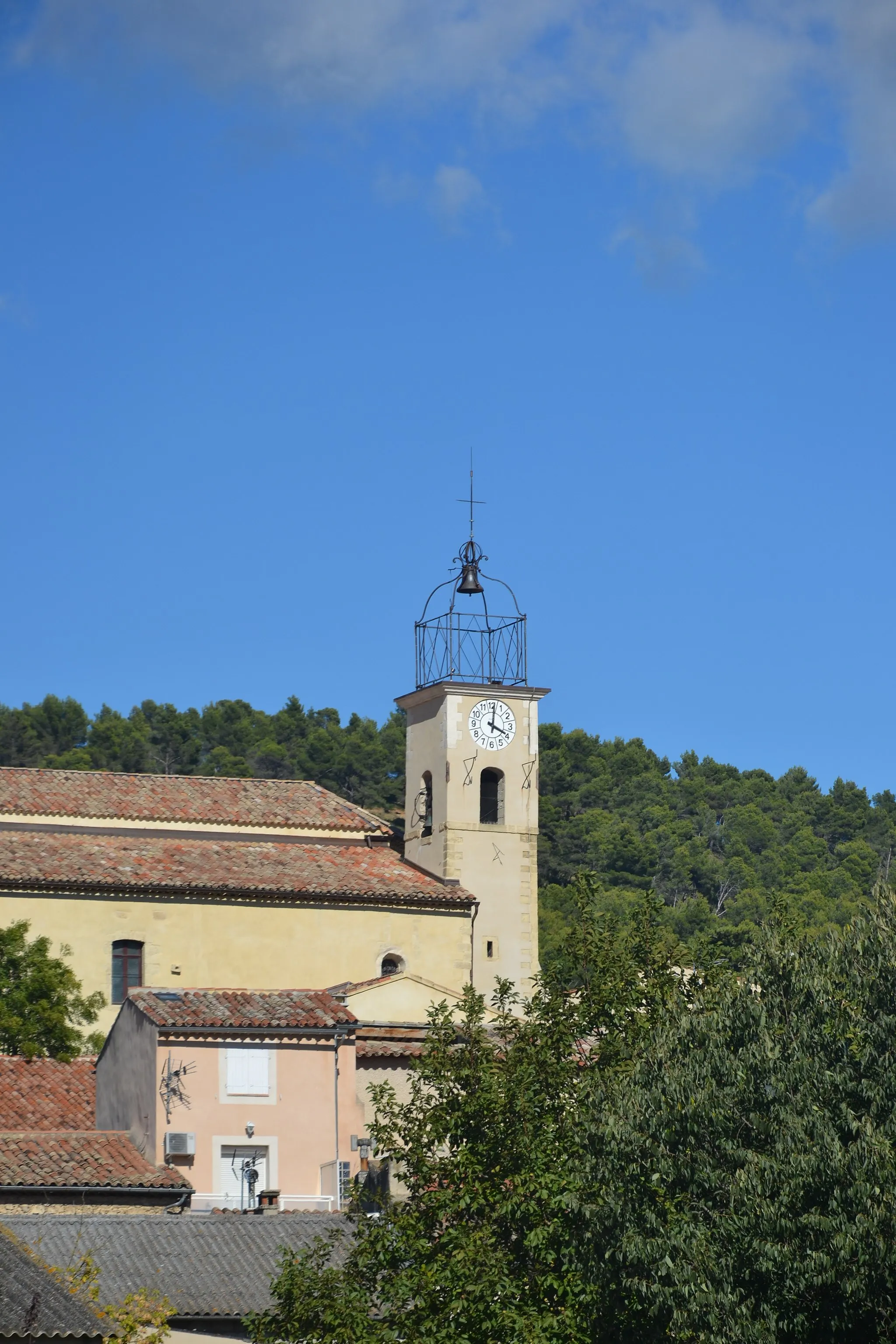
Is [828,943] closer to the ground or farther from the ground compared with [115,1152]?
farther from the ground

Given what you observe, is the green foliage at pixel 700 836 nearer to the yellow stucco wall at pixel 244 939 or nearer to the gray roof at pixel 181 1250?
the yellow stucco wall at pixel 244 939

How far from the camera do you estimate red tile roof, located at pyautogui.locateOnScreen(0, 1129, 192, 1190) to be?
1229 inches

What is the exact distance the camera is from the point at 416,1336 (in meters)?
23.8

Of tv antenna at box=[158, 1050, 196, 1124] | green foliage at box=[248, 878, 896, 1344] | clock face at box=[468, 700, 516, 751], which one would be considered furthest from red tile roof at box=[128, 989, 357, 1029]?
clock face at box=[468, 700, 516, 751]

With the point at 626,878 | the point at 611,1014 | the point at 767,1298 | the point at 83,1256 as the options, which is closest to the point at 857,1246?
the point at 767,1298

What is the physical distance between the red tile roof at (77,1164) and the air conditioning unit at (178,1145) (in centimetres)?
Result: 40

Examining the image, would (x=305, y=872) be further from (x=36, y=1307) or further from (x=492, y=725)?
(x=36, y=1307)

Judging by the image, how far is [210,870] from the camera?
4481 centimetres

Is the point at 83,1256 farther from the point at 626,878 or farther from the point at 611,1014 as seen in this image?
the point at 626,878

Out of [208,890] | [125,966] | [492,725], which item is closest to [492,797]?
[492,725]

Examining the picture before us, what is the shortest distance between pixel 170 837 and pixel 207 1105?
12.5 m

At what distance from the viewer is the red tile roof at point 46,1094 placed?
34.8 metres

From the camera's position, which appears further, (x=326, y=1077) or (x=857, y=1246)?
(x=326, y=1077)

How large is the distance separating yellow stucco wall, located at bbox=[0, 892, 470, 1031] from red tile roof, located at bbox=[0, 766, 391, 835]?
9.88ft
